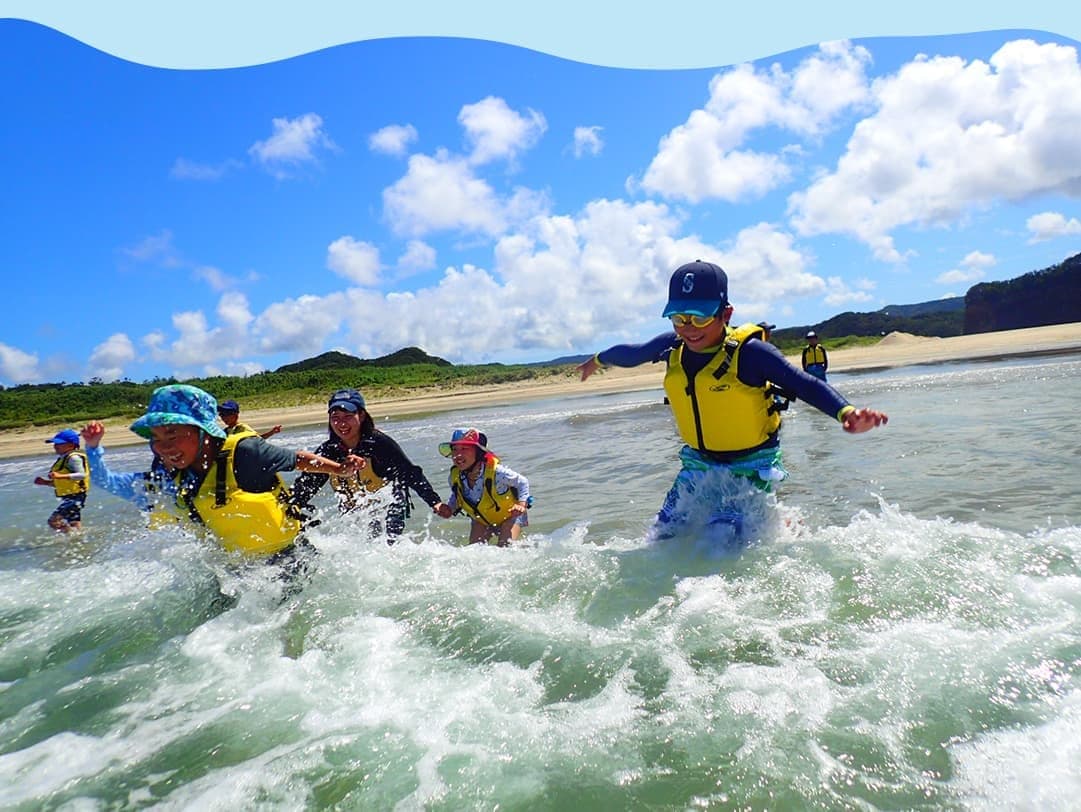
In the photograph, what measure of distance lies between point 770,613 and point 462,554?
2548mm

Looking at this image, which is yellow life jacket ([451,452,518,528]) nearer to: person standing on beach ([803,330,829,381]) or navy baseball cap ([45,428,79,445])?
navy baseball cap ([45,428,79,445])

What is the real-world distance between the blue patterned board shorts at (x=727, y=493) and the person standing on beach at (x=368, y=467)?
253 centimetres

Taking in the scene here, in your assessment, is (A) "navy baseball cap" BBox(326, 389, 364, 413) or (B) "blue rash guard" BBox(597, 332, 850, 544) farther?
(A) "navy baseball cap" BBox(326, 389, 364, 413)

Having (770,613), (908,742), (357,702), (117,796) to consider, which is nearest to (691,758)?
(908,742)

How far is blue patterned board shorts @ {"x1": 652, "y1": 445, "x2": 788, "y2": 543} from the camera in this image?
4.63 meters

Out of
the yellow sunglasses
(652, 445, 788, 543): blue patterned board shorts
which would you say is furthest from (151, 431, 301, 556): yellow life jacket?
the yellow sunglasses

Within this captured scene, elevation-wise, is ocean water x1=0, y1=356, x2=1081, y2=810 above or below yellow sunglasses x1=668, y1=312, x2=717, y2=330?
below

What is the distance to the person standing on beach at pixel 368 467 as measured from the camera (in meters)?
6.18

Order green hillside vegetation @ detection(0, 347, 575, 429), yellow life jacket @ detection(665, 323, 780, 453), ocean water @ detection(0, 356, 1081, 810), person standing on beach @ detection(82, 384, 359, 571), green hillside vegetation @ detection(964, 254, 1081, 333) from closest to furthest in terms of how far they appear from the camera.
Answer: ocean water @ detection(0, 356, 1081, 810)
person standing on beach @ detection(82, 384, 359, 571)
yellow life jacket @ detection(665, 323, 780, 453)
green hillside vegetation @ detection(0, 347, 575, 429)
green hillside vegetation @ detection(964, 254, 1081, 333)

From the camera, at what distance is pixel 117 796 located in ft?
9.29

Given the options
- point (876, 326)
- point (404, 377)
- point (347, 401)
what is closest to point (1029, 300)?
point (876, 326)

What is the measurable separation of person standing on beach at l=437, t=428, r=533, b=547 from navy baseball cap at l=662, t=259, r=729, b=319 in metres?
2.61

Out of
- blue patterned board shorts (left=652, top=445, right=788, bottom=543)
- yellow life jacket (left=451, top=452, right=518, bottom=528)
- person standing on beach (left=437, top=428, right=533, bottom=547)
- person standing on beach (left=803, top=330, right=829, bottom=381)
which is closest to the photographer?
blue patterned board shorts (left=652, top=445, right=788, bottom=543)

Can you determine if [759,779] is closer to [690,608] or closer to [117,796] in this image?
[690,608]
